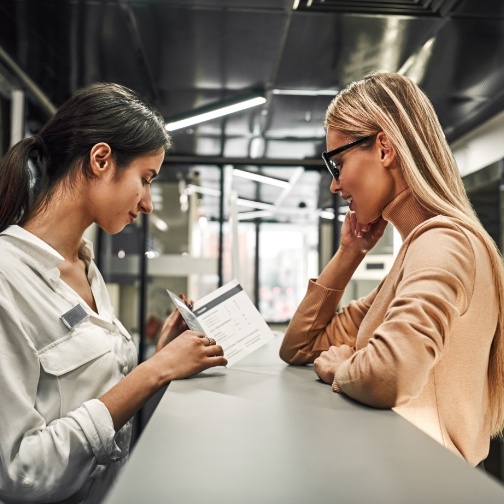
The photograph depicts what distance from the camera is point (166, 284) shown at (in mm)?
6102

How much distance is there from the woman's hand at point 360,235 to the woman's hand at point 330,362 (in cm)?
37

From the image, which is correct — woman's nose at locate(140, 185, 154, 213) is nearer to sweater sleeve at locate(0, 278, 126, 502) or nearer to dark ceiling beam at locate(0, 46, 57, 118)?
sweater sleeve at locate(0, 278, 126, 502)

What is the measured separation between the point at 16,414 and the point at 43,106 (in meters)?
3.65

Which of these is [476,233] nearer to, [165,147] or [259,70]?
[165,147]

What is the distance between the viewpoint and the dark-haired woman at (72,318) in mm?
987

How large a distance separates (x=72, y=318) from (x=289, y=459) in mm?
780

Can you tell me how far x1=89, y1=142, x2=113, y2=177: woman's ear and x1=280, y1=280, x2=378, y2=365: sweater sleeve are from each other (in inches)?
25.0

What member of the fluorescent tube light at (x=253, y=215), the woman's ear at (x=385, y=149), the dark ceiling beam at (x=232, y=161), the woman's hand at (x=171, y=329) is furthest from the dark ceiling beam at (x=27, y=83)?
the fluorescent tube light at (x=253, y=215)

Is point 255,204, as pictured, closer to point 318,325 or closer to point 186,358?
point 318,325

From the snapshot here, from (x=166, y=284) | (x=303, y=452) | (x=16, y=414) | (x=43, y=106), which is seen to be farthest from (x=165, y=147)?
(x=166, y=284)

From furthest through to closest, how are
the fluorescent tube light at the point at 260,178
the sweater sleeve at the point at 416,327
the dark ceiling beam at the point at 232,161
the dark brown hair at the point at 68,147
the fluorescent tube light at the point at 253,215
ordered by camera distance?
the fluorescent tube light at the point at 253,215 < the fluorescent tube light at the point at 260,178 < the dark ceiling beam at the point at 232,161 < the dark brown hair at the point at 68,147 < the sweater sleeve at the point at 416,327

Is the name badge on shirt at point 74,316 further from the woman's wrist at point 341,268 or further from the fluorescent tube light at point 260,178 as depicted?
the fluorescent tube light at point 260,178

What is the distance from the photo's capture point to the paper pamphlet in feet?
4.17

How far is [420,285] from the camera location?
0.81 metres
